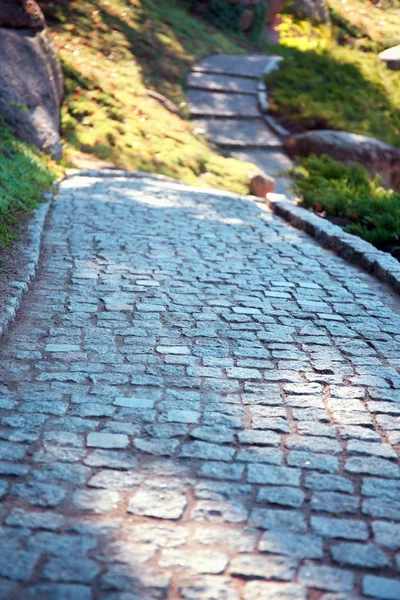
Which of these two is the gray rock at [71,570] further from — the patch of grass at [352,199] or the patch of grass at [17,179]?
the patch of grass at [352,199]

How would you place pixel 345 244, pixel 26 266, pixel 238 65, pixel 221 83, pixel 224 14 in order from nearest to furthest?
pixel 26 266 < pixel 345 244 < pixel 221 83 < pixel 238 65 < pixel 224 14

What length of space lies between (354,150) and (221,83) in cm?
460

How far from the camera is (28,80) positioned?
11.1m

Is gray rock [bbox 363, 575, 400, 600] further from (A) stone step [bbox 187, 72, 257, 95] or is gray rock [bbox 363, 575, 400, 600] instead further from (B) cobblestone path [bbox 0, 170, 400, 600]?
(A) stone step [bbox 187, 72, 257, 95]

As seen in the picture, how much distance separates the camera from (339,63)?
62.1ft

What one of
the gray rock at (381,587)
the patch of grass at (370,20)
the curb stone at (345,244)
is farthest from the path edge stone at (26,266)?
the patch of grass at (370,20)

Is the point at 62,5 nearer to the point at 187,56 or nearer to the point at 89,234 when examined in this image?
the point at 187,56

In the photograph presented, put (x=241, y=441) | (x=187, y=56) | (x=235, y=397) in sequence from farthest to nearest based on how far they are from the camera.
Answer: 1. (x=187, y=56)
2. (x=235, y=397)
3. (x=241, y=441)

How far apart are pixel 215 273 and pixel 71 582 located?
4.22m

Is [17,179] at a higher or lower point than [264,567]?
lower

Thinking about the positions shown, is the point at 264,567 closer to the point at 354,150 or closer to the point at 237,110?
the point at 354,150

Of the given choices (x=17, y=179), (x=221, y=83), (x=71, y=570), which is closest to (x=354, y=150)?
(x=221, y=83)

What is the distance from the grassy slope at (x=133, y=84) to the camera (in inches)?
484

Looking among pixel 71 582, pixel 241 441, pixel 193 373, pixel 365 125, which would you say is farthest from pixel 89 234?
pixel 365 125
